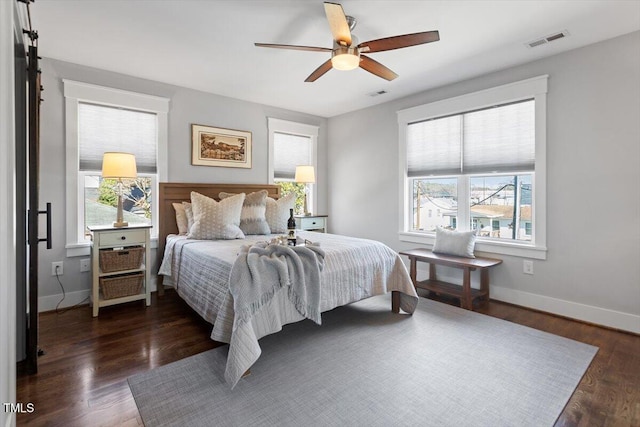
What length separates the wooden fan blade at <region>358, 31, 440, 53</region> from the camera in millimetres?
2203

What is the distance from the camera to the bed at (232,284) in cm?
204

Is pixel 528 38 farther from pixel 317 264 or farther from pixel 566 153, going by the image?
pixel 317 264

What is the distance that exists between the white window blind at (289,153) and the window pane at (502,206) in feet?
8.90

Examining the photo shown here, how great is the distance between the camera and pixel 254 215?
3.86 meters

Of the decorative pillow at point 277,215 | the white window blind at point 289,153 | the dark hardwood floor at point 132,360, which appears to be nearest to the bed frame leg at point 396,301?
the dark hardwood floor at point 132,360

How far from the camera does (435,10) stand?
2.44 m

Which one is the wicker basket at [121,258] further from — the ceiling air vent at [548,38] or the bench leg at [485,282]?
the ceiling air vent at [548,38]

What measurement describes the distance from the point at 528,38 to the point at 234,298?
130 inches

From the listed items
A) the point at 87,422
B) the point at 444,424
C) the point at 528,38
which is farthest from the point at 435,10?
the point at 87,422

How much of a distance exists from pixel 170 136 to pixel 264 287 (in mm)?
2830

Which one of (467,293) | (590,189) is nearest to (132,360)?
(467,293)

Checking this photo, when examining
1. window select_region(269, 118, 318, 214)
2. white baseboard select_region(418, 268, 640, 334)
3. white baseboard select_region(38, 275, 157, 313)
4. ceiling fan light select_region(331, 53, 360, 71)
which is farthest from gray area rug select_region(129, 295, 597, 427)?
window select_region(269, 118, 318, 214)

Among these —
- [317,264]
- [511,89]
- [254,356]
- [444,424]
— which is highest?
[511,89]

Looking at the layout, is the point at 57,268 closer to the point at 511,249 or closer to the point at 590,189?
the point at 511,249
